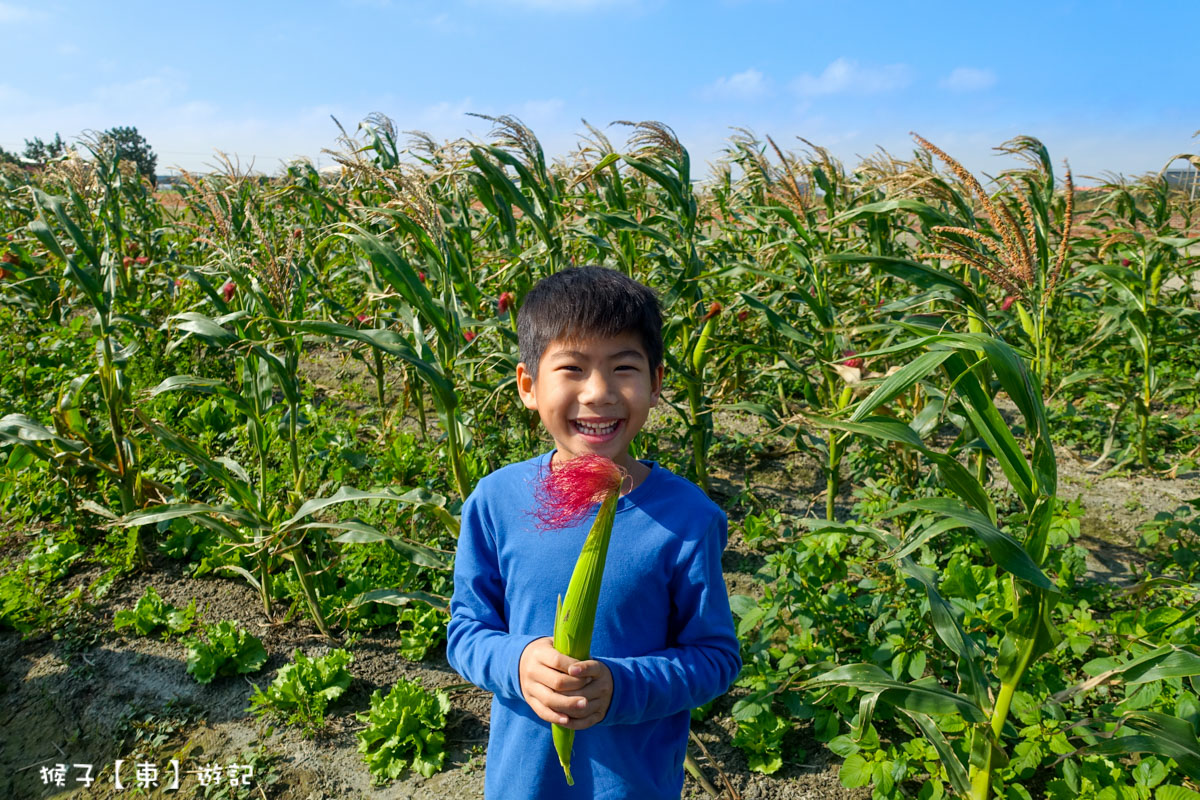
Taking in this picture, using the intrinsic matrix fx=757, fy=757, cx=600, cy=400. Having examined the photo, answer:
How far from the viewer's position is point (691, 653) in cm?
125

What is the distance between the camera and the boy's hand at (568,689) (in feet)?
3.48

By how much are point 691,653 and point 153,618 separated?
7.94 feet

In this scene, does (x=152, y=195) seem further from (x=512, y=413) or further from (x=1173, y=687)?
(x=1173, y=687)

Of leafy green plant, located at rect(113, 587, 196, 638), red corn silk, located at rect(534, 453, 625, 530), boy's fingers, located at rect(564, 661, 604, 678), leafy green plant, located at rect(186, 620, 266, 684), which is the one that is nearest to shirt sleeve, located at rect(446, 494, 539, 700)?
red corn silk, located at rect(534, 453, 625, 530)

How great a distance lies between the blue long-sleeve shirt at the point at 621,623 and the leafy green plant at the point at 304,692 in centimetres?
134

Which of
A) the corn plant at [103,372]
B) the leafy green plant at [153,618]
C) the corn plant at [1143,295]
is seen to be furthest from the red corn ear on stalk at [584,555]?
the corn plant at [1143,295]

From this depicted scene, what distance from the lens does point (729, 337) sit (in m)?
4.23

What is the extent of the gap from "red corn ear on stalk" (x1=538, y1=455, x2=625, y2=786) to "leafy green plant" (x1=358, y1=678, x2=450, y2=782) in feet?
4.36

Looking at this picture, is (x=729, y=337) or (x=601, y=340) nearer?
(x=601, y=340)

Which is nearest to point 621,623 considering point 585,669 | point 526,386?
point 585,669

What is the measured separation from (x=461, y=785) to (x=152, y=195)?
33.4 feet

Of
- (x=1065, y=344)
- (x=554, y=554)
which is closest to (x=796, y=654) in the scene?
(x=554, y=554)

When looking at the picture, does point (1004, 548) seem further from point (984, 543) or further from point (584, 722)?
point (584, 722)

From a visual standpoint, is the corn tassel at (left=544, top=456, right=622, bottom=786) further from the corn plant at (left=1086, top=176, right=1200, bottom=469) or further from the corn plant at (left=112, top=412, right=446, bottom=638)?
the corn plant at (left=1086, top=176, right=1200, bottom=469)
